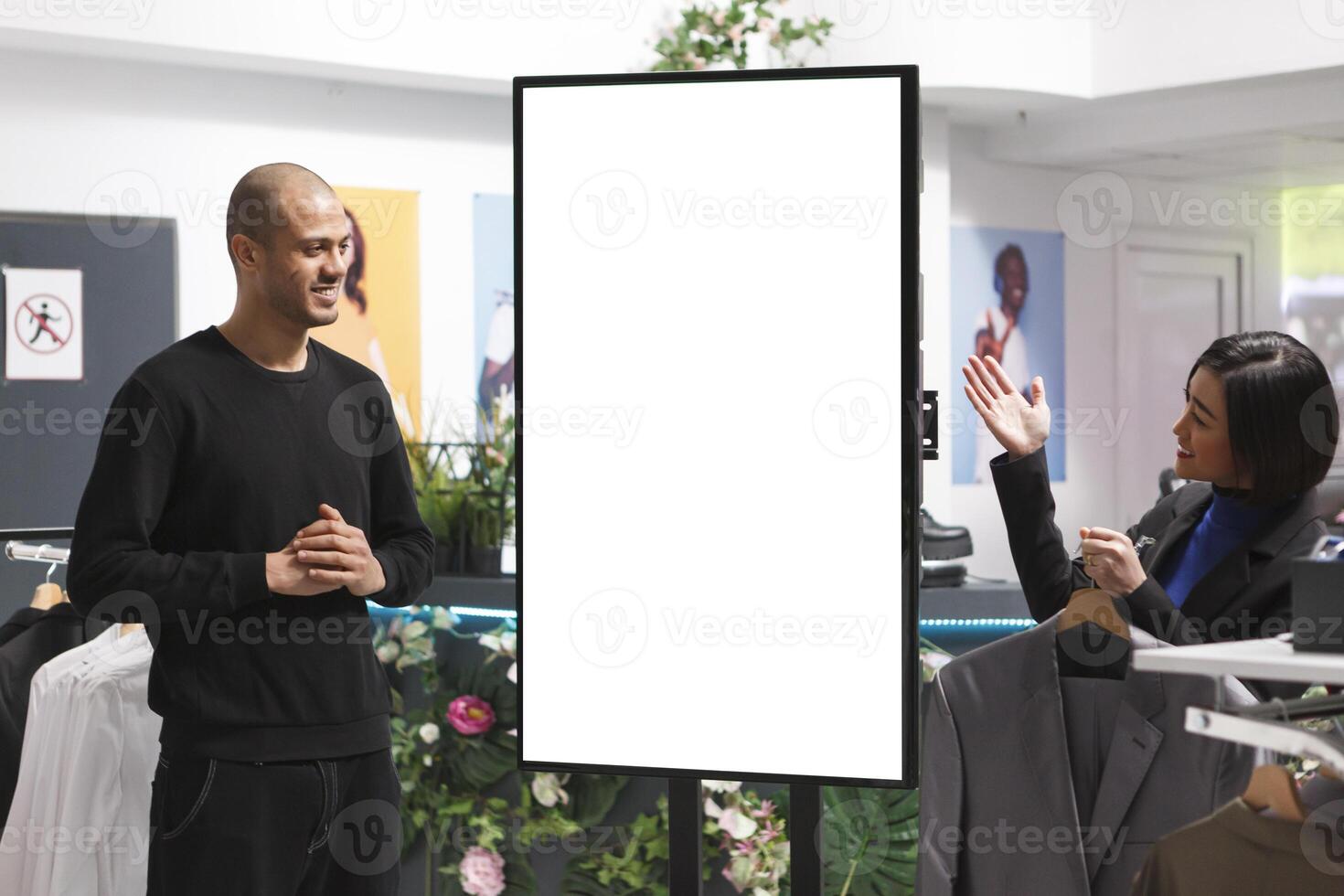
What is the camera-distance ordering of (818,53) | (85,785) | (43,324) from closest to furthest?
(85,785)
(43,324)
(818,53)

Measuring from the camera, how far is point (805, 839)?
182 cm

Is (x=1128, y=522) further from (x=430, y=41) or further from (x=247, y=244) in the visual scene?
(x=247, y=244)

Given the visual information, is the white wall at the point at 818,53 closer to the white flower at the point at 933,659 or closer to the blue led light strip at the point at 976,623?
the blue led light strip at the point at 976,623

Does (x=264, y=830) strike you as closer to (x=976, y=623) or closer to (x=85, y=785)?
(x=85, y=785)

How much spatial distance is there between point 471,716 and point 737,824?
0.65m

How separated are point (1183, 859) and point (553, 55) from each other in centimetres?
450

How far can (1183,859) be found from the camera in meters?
1.38

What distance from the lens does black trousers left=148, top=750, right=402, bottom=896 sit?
1.83 metres

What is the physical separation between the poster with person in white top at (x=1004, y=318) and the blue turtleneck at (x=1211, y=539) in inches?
168

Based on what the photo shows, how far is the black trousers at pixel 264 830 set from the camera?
1.83m

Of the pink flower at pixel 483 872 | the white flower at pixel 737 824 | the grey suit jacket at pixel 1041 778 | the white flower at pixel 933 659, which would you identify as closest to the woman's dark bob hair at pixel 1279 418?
the grey suit jacket at pixel 1041 778

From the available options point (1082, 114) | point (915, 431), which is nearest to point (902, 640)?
point (915, 431)

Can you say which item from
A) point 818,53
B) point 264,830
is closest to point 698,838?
point 264,830

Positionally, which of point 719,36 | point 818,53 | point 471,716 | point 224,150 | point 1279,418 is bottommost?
point 471,716
